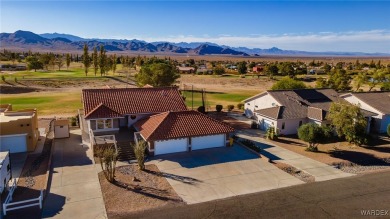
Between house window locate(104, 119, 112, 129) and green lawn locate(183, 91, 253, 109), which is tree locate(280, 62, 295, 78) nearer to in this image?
green lawn locate(183, 91, 253, 109)

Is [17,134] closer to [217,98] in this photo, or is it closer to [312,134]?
[312,134]

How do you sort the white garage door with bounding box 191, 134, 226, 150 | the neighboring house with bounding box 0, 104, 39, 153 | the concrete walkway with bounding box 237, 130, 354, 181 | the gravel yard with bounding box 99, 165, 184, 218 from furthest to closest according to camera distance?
the white garage door with bounding box 191, 134, 226, 150
the neighboring house with bounding box 0, 104, 39, 153
the concrete walkway with bounding box 237, 130, 354, 181
the gravel yard with bounding box 99, 165, 184, 218

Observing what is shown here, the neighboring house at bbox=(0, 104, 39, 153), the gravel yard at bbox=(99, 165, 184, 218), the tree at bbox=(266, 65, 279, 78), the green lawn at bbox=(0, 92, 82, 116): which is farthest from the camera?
the tree at bbox=(266, 65, 279, 78)

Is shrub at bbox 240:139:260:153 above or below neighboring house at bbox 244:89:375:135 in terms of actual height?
below

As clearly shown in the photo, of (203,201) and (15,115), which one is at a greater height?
(15,115)

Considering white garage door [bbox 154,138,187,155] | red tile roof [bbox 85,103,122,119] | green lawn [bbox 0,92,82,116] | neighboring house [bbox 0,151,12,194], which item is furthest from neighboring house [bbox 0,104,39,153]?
green lawn [bbox 0,92,82,116]

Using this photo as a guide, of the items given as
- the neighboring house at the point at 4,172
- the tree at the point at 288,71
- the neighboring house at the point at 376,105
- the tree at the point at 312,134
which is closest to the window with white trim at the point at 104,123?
the neighboring house at the point at 4,172

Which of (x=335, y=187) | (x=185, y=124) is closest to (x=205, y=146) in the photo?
(x=185, y=124)

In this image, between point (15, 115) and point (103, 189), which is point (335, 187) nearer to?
point (103, 189)
